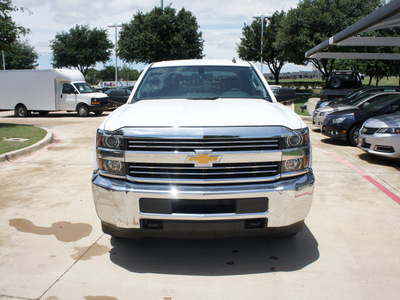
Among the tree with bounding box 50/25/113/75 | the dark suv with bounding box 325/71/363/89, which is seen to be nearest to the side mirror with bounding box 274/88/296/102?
the dark suv with bounding box 325/71/363/89

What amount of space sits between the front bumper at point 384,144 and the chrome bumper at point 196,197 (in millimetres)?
5130

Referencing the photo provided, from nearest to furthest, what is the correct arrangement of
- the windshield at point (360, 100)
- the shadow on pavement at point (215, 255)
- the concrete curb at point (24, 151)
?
1. the shadow on pavement at point (215, 255)
2. the concrete curb at point (24, 151)
3. the windshield at point (360, 100)

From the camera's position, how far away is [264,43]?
40.1 m

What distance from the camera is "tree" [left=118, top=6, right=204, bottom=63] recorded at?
1326 inches

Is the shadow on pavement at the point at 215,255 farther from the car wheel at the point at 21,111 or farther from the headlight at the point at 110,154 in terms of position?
the car wheel at the point at 21,111

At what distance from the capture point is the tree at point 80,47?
143 ft

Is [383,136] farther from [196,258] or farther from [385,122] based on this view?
[196,258]

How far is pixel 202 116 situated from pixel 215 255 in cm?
142

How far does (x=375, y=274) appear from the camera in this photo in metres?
3.38

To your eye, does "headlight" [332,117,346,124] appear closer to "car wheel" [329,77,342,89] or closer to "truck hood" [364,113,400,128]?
"truck hood" [364,113,400,128]

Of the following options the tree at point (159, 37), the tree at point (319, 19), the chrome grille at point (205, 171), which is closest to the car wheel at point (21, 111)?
the tree at point (159, 37)

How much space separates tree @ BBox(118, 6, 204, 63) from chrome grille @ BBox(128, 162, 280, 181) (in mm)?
31651

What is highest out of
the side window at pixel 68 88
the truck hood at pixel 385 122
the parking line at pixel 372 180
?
the side window at pixel 68 88

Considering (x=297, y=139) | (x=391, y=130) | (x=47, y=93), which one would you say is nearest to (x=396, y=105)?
(x=391, y=130)
